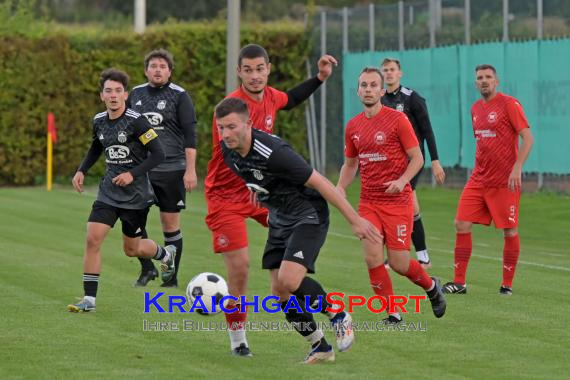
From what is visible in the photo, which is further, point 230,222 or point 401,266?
point 401,266

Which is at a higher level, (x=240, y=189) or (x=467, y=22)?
(x=467, y=22)

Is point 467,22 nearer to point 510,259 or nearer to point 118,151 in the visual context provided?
point 510,259

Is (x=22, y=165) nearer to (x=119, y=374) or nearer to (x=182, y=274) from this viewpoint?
(x=182, y=274)

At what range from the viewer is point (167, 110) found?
1253cm

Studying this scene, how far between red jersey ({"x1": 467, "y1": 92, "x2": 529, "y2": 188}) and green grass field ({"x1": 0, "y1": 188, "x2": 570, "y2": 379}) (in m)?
1.04

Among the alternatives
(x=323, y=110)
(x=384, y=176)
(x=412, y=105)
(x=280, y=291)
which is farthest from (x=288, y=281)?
(x=323, y=110)

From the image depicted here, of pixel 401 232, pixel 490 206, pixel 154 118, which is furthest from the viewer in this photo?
pixel 154 118

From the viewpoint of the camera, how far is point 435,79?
84.0 ft

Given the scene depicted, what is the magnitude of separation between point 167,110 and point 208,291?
3.96 m

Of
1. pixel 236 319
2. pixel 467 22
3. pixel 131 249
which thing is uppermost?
pixel 467 22

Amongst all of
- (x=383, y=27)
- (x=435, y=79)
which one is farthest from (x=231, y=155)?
(x=383, y=27)

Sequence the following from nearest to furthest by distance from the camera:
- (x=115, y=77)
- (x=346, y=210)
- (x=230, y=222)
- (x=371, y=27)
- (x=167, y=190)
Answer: (x=346, y=210) → (x=230, y=222) → (x=115, y=77) → (x=167, y=190) → (x=371, y=27)

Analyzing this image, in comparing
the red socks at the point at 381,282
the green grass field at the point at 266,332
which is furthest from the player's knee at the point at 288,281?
the red socks at the point at 381,282

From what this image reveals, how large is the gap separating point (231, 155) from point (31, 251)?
7510mm
